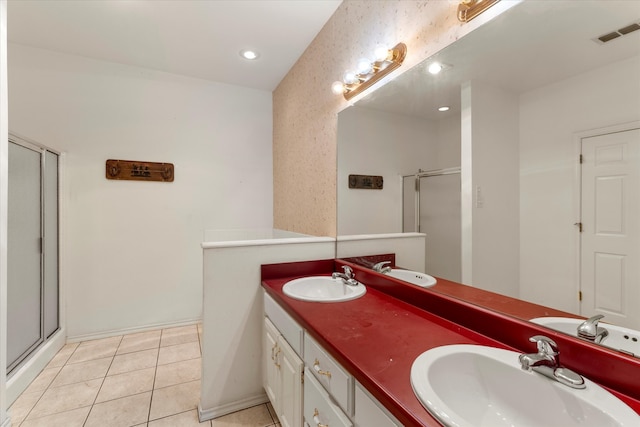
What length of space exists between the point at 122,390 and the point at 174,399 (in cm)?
41

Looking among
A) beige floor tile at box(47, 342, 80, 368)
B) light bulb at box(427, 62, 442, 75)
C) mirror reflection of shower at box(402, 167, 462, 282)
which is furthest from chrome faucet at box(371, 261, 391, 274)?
beige floor tile at box(47, 342, 80, 368)

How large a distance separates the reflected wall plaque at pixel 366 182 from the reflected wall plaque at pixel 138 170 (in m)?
2.03

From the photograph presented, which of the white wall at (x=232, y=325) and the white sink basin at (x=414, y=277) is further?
the white wall at (x=232, y=325)

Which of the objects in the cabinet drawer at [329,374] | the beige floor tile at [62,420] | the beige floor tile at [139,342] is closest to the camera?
the cabinet drawer at [329,374]

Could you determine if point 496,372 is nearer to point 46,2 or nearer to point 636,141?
point 636,141

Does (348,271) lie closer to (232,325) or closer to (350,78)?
(232,325)

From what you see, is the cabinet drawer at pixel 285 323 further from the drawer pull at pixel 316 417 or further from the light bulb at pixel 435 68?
the light bulb at pixel 435 68

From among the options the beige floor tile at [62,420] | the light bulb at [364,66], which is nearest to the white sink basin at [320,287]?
the light bulb at [364,66]

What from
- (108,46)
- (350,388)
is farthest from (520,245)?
(108,46)

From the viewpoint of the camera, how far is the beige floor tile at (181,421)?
162cm

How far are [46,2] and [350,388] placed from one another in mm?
2996

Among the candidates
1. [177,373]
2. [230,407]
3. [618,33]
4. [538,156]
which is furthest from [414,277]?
[177,373]

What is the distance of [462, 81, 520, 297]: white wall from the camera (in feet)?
3.24

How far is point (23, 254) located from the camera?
2049 millimetres
